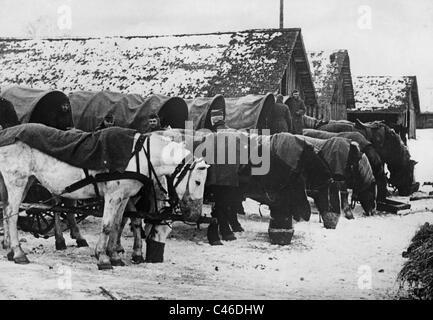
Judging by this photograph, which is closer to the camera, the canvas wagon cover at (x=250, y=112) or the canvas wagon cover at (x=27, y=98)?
the canvas wagon cover at (x=27, y=98)

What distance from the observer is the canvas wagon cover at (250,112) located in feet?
40.1

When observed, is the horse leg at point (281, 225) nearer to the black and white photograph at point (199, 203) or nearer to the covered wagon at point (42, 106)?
the black and white photograph at point (199, 203)

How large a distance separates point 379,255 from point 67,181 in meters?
4.74

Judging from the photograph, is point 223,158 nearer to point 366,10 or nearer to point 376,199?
point 366,10

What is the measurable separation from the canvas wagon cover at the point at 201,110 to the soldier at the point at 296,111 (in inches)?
103

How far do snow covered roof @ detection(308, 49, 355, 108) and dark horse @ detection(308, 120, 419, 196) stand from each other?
9.90m

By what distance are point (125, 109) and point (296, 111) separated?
4.95 meters

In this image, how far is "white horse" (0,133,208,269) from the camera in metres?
7.12

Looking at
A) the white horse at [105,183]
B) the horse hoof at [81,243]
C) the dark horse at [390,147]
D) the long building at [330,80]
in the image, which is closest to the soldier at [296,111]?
the dark horse at [390,147]

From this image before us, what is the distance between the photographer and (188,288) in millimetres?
6328

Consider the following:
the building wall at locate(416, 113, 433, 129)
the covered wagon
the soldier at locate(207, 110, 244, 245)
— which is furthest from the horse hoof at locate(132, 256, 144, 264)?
the building wall at locate(416, 113, 433, 129)

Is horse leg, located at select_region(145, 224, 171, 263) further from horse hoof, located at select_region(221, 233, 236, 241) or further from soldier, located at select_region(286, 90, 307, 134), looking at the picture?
soldier, located at select_region(286, 90, 307, 134)

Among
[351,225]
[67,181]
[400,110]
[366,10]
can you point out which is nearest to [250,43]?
[351,225]

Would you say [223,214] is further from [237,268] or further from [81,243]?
[81,243]
